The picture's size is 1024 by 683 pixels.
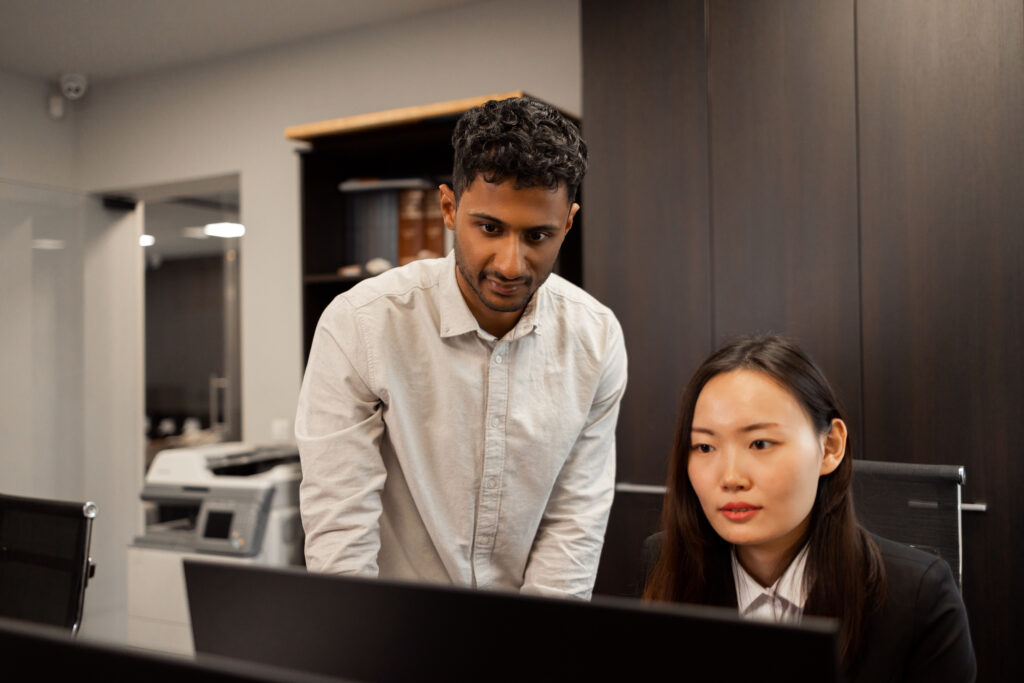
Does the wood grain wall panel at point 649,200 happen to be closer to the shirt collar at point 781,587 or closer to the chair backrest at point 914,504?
the chair backrest at point 914,504

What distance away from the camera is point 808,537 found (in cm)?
128

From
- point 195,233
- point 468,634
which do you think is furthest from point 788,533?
point 195,233

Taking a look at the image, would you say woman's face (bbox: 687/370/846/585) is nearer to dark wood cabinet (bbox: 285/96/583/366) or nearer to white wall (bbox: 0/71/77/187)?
dark wood cabinet (bbox: 285/96/583/366)

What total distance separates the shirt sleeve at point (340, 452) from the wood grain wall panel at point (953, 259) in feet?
4.96

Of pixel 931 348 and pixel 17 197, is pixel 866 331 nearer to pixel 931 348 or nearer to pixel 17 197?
pixel 931 348

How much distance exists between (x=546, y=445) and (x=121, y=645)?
107 cm

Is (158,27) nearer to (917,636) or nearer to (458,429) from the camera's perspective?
(458,429)

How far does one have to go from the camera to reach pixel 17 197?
4008mm

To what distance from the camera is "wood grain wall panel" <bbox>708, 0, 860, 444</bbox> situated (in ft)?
7.72

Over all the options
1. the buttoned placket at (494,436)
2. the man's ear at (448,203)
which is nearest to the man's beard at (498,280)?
the man's ear at (448,203)

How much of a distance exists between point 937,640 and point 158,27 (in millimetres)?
3820

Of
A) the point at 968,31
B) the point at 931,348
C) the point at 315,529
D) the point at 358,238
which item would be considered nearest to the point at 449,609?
the point at 315,529

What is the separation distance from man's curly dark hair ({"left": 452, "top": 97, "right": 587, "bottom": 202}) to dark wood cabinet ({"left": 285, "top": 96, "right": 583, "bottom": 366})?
1.65 metres

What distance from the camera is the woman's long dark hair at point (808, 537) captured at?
1183mm
